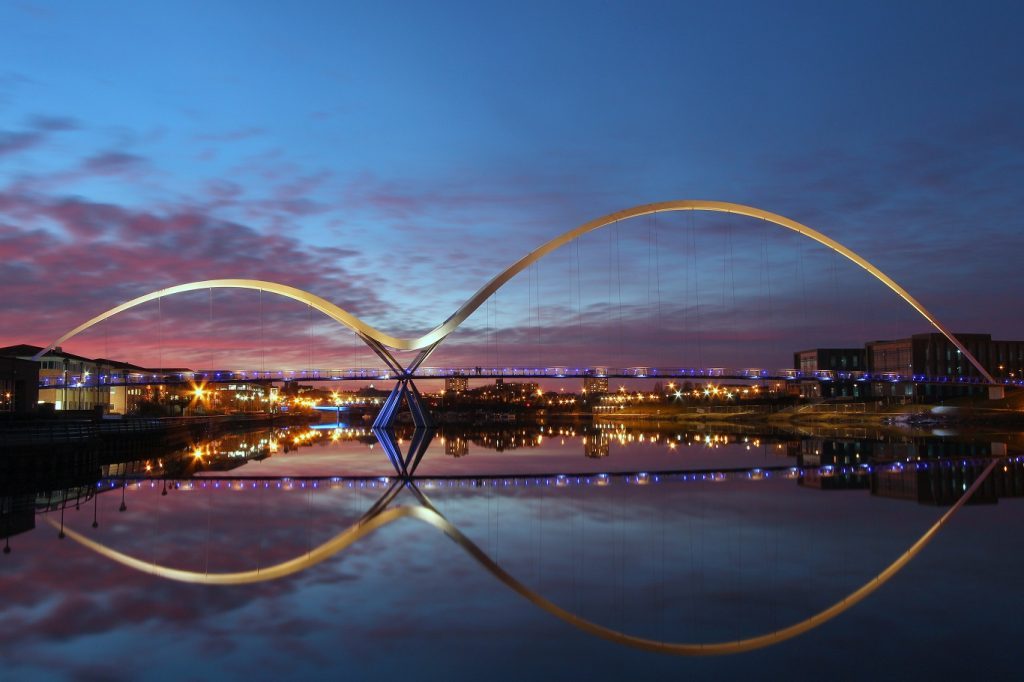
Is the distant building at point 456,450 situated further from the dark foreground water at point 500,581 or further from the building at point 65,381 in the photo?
the building at point 65,381

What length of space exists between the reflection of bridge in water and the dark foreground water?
0.34ft

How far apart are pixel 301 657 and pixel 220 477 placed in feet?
67.0

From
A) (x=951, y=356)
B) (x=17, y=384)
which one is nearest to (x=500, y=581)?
(x=17, y=384)

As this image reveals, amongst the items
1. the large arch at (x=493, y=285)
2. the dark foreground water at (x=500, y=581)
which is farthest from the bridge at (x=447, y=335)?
the dark foreground water at (x=500, y=581)

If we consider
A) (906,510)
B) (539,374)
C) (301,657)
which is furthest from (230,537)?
(539,374)

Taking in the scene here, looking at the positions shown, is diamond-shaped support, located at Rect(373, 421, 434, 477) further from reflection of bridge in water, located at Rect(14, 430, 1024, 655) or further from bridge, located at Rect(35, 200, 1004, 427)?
bridge, located at Rect(35, 200, 1004, 427)

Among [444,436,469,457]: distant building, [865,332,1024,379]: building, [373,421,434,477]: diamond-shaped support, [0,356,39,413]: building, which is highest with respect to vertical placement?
[865,332,1024,379]: building

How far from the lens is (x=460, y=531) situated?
46.4 feet

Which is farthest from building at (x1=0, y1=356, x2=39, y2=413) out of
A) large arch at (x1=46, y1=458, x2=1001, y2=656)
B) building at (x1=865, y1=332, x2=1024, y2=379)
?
building at (x1=865, y1=332, x2=1024, y2=379)

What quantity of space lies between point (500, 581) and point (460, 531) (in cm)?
404

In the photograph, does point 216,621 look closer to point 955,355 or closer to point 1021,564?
point 1021,564

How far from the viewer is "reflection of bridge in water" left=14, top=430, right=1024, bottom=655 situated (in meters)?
8.04

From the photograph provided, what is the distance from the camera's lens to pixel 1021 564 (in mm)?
11164

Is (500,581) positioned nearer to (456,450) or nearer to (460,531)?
(460,531)
